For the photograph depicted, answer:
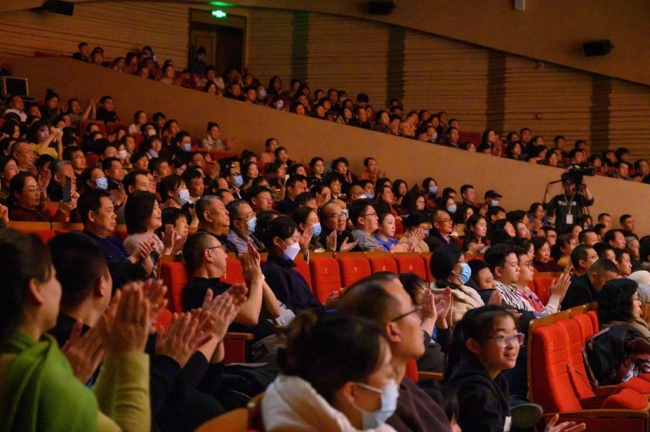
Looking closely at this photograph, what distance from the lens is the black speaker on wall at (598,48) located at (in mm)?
9930

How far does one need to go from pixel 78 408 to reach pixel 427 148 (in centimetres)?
843

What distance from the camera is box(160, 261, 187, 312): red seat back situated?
3359 millimetres

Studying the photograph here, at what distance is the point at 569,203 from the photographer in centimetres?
795

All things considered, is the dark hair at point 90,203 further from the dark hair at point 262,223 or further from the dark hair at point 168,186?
the dark hair at point 168,186

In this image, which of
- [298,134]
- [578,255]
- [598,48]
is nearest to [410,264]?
[578,255]

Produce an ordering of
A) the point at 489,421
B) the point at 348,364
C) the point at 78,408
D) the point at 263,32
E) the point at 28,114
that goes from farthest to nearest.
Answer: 1. the point at 263,32
2. the point at 28,114
3. the point at 489,421
4. the point at 348,364
5. the point at 78,408

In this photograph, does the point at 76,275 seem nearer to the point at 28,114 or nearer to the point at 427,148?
the point at 28,114

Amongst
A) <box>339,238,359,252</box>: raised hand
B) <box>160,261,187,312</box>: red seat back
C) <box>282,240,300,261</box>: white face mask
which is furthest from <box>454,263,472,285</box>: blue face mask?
<box>160,261,187,312</box>: red seat back

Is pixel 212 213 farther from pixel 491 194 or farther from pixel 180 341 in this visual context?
pixel 491 194

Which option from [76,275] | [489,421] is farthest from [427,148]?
[76,275]

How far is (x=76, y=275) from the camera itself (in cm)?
174

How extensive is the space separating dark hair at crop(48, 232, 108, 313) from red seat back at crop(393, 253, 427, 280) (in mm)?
3263

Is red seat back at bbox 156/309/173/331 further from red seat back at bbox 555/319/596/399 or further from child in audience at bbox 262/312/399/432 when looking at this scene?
red seat back at bbox 555/319/596/399

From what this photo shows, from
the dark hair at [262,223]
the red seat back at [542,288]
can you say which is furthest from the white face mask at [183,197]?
the red seat back at [542,288]
